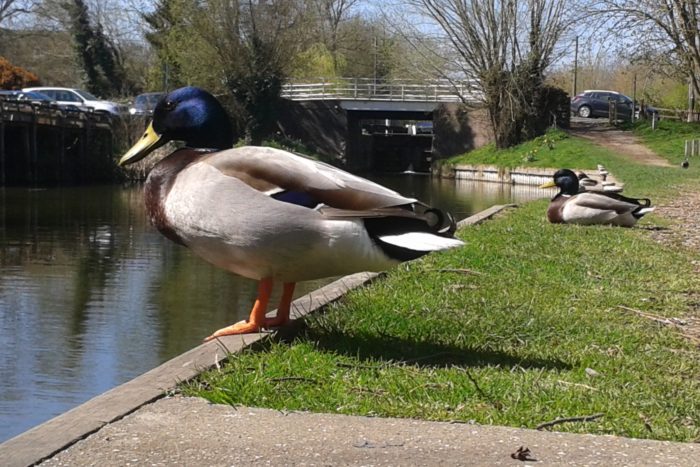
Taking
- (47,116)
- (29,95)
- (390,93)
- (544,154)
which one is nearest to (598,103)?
(390,93)

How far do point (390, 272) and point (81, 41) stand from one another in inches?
1974

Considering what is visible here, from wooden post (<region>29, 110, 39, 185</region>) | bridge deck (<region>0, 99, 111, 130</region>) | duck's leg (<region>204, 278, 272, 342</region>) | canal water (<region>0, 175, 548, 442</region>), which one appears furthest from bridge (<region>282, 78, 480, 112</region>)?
duck's leg (<region>204, 278, 272, 342</region>)

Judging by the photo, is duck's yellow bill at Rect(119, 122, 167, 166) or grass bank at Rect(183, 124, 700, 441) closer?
grass bank at Rect(183, 124, 700, 441)

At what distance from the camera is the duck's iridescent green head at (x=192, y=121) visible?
17.1ft

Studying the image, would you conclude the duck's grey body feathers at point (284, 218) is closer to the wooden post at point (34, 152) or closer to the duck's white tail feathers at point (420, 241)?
the duck's white tail feathers at point (420, 241)

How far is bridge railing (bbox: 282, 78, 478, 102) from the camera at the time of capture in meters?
48.7

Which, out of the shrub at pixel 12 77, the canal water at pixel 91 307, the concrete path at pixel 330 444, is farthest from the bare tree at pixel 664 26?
the shrub at pixel 12 77

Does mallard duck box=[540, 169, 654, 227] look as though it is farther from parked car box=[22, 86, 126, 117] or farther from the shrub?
the shrub

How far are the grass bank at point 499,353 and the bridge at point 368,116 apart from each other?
42312 mm

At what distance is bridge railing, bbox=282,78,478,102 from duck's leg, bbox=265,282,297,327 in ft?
138

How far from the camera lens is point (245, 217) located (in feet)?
14.9

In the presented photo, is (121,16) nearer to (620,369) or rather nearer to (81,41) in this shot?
(81,41)

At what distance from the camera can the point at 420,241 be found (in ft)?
14.5

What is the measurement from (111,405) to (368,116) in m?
50.5
